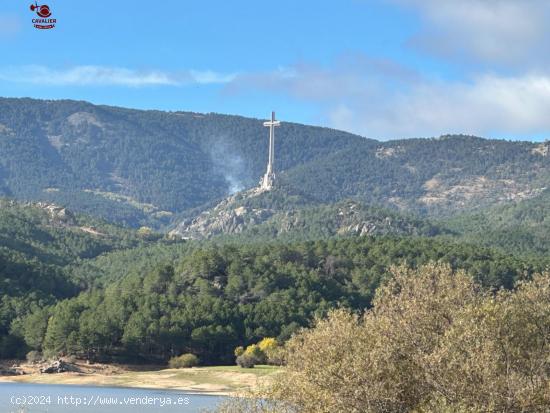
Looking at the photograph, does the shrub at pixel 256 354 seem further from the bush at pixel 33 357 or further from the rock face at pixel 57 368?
the bush at pixel 33 357

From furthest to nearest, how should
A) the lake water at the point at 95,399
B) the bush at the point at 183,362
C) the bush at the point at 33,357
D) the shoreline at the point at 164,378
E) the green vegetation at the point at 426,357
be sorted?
the bush at the point at 33,357 → the bush at the point at 183,362 → the shoreline at the point at 164,378 → the lake water at the point at 95,399 → the green vegetation at the point at 426,357

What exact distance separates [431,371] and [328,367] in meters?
4.65

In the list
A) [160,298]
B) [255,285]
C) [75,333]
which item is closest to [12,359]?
[75,333]

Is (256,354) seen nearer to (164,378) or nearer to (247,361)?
(247,361)

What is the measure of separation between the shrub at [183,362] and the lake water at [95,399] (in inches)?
861

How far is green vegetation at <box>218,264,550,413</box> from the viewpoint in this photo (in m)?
48.3

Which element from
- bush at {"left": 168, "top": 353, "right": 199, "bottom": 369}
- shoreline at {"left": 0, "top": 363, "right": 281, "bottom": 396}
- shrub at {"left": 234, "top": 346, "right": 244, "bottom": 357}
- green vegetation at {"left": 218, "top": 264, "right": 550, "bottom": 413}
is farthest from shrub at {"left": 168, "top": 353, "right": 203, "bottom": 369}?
green vegetation at {"left": 218, "top": 264, "right": 550, "bottom": 413}

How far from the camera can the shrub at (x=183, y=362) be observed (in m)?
150

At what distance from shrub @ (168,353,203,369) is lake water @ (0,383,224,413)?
71.7ft

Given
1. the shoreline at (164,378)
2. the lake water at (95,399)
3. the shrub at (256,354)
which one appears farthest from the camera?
the shrub at (256,354)

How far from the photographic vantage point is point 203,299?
174500mm

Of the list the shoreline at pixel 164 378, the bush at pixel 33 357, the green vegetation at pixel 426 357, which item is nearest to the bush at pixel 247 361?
the shoreline at pixel 164 378

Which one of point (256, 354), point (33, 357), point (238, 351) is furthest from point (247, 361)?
point (33, 357)

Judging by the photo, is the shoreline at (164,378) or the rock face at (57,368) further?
the rock face at (57,368)
